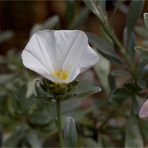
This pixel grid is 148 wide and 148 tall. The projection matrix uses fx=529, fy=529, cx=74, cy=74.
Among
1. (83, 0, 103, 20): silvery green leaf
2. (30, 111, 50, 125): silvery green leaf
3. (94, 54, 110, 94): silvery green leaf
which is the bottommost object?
(94, 54, 110, 94): silvery green leaf

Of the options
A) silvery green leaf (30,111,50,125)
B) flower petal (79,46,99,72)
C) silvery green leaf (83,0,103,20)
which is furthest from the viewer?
silvery green leaf (30,111,50,125)

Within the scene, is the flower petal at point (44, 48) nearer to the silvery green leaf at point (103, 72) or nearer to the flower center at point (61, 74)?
the flower center at point (61, 74)

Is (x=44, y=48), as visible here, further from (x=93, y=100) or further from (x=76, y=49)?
(x=93, y=100)

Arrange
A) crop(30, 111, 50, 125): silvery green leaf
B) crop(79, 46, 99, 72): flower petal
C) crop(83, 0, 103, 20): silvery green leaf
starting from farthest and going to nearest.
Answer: crop(30, 111, 50, 125): silvery green leaf → crop(83, 0, 103, 20): silvery green leaf → crop(79, 46, 99, 72): flower petal

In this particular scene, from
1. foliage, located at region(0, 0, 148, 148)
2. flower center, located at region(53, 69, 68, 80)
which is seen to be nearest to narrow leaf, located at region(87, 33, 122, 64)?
foliage, located at region(0, 0, 148, 148)

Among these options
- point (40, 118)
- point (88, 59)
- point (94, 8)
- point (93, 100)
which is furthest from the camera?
point (93, 100)

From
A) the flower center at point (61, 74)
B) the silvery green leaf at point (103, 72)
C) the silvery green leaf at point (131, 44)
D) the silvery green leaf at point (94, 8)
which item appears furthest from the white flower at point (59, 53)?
the silvery green leaf at point (103, 72)

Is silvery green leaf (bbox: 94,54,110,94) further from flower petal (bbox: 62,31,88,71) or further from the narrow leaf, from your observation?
flower petal (bbox: 62,31,88,71)

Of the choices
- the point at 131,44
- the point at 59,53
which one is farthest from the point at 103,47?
the point at 59,53
